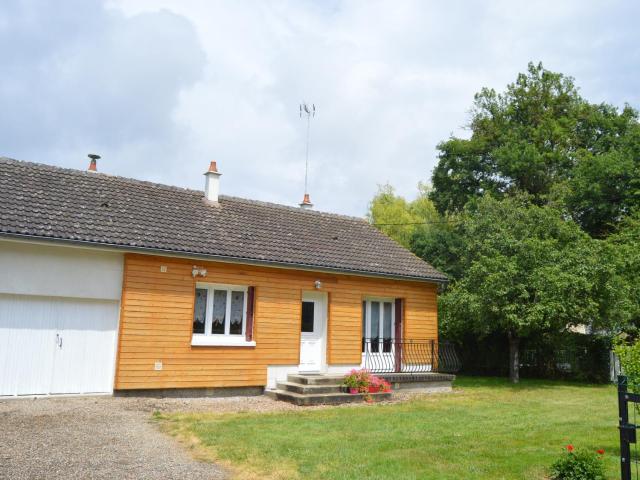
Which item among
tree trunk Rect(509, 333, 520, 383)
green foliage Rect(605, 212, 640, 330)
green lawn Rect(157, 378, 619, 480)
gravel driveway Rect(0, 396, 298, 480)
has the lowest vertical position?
gravel driveway Rect(0, 396, 298, 480)

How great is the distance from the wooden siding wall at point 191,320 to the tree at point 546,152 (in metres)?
17.1

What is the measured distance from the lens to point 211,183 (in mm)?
17141

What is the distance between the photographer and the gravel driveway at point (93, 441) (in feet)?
22.2

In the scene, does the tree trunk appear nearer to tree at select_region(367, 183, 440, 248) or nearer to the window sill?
the window sill

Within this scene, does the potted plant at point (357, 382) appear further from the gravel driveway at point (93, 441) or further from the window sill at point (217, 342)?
the window sill at point (217, 342)

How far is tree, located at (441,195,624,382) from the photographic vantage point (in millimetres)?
16641

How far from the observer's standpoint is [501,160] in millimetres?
32156

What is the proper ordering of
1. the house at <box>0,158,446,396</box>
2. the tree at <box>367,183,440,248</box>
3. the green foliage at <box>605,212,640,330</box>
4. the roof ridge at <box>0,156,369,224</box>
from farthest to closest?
the tree at <box>367,183,440,248</box>
the green foliage at <box>605,212,640,330</box>
the roof ridge at <box>0,156,369,224</box>
the house at <box>0,158,446,396</box>

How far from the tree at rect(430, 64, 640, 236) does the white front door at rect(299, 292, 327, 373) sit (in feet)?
60.2

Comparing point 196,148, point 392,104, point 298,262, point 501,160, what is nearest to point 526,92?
point 501,160

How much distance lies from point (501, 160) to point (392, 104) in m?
15.0

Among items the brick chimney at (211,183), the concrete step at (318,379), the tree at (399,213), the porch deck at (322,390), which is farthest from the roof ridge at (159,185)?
the tree at (399,213)

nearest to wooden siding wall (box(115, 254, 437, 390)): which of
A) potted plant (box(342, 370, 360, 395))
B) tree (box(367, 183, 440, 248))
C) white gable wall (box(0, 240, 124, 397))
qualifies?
white gable wall (box(0, 240, 124, 397))

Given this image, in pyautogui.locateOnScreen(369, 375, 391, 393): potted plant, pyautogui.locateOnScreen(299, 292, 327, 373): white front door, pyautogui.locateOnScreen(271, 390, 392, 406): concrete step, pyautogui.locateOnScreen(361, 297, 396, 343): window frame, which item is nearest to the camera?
pyautogui.locateOnScreen(271, 390, 392, 406): concrete step
